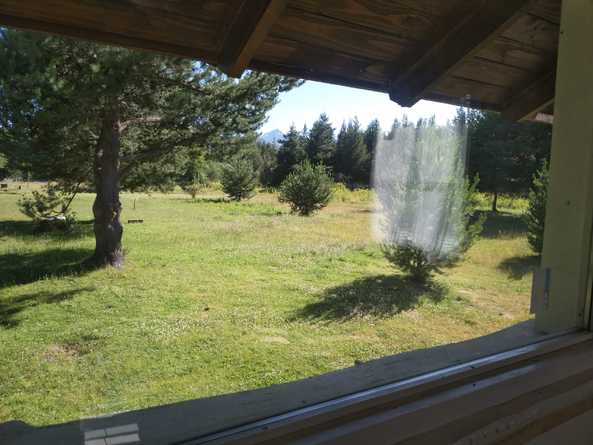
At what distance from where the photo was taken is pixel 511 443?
43cm

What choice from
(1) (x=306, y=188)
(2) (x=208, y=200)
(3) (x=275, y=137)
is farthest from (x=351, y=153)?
(2) (x=208, y=200)

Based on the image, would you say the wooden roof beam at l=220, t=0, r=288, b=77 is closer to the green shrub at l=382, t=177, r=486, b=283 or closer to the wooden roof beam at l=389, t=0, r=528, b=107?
the wooden roof beam at l=389, t=0, r=528, b=107

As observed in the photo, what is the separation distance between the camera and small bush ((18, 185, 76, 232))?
1.47m

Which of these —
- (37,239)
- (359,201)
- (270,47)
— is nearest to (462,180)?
(359,201)

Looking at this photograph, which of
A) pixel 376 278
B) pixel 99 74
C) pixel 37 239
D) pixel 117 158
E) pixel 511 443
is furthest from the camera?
pixel 376 278

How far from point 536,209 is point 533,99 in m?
0.33

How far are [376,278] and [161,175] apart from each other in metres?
1.81

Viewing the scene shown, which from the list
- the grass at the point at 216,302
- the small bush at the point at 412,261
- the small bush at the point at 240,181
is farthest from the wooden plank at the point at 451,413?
the small bush at the point at 412,261

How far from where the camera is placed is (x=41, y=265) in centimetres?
209

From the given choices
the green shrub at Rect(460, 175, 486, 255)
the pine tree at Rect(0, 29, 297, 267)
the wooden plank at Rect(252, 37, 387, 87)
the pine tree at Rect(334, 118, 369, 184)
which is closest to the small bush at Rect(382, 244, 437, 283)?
the green shrub at Rect(460, 175, 486, 255)

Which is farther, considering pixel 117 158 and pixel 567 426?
pixel 117 158

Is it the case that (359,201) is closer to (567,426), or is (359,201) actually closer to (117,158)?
(117,158)

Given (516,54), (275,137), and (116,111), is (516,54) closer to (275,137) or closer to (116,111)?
(275,137)

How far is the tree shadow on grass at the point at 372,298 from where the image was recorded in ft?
8.57
